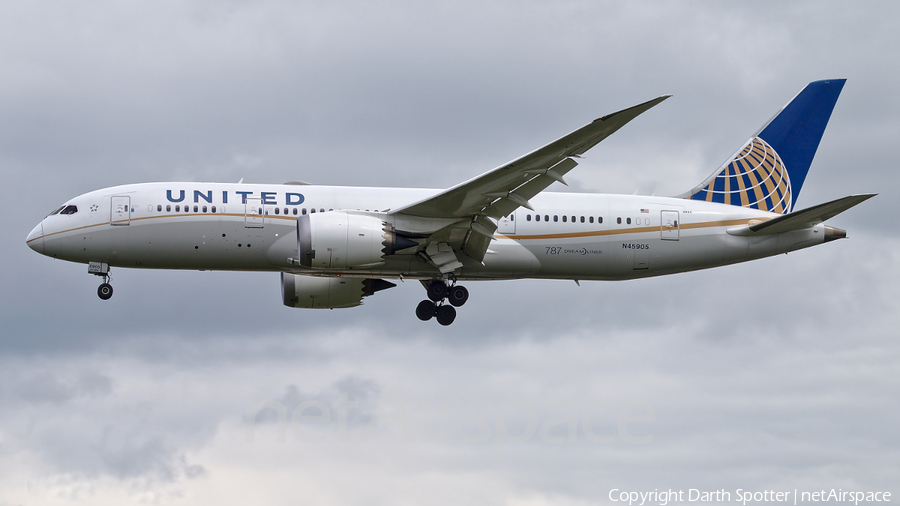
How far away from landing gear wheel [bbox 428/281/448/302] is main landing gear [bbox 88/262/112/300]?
1153 cm

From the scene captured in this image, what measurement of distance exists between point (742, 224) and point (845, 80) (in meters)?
9.47

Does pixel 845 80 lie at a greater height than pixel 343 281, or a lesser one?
greater

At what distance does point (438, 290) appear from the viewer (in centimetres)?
3772

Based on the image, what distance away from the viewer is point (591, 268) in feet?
122

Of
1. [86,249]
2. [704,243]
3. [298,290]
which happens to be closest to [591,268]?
[704,243]

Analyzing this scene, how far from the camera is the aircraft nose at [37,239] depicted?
35.4m

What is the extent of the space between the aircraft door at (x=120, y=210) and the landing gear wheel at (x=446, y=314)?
11.8 m

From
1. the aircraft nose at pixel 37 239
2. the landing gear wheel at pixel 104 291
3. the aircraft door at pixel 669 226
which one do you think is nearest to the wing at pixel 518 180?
the aircraft door at pixel 669 226

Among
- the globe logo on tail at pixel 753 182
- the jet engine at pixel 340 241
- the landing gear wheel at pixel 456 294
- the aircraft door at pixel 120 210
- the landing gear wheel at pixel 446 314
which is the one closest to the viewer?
the jet engine at pixel 340 241

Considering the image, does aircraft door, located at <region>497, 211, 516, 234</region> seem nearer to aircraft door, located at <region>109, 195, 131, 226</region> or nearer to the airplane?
the airplane

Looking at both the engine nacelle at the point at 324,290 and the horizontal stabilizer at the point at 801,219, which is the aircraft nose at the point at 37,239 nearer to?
the engine nacelle at the point at 324,290

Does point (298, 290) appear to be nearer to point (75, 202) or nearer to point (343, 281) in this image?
point (343, 281)

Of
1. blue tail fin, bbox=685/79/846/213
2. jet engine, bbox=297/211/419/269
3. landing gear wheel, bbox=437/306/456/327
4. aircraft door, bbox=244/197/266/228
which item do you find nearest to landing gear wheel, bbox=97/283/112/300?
aircraft door, bbox=244/197/266/228

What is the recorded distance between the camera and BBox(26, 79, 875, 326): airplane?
1308 inches
